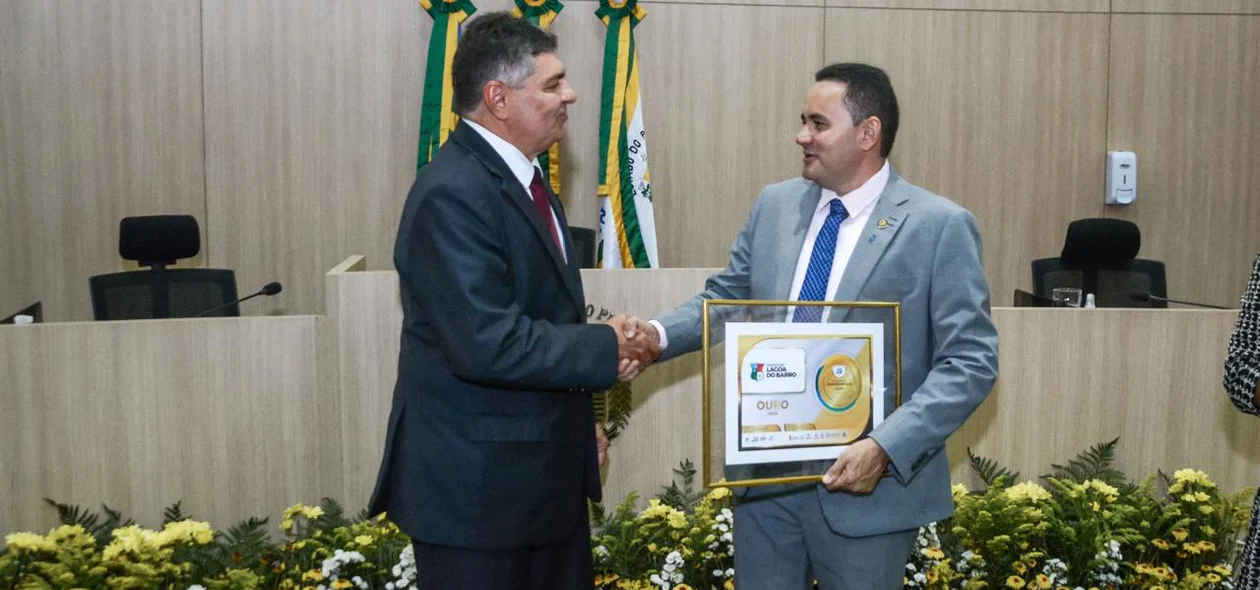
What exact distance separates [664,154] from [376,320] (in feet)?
10.4

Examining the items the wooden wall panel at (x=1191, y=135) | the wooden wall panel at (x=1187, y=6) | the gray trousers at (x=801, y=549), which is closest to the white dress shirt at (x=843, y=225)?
the gray trousers at (x=801, y=549)

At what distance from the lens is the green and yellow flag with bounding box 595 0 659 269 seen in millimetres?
6125

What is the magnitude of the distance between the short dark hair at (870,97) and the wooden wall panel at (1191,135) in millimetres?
5182

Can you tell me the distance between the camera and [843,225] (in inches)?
86.3

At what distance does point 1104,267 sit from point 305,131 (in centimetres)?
409

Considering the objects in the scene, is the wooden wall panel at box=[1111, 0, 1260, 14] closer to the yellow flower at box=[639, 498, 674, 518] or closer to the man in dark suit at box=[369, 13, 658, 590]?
the yellow flower at box=[639, 498, 674, 518]

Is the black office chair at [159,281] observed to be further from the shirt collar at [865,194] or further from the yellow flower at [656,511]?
the shirt collar at [865,194]

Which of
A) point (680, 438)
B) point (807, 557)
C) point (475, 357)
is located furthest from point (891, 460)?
point (680, 438)

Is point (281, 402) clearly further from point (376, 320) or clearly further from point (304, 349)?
point (376, 320)

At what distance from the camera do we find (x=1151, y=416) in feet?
12.2

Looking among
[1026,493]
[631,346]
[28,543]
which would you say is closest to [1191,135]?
[1026,493]

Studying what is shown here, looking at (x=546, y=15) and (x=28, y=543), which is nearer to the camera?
(x=28, y=543)

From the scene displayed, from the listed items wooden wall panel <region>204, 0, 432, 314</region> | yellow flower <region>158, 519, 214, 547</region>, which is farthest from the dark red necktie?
wooden wall panel <region>204, 0, 432, 314</region>

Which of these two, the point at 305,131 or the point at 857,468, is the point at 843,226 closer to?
the point at 857,468
